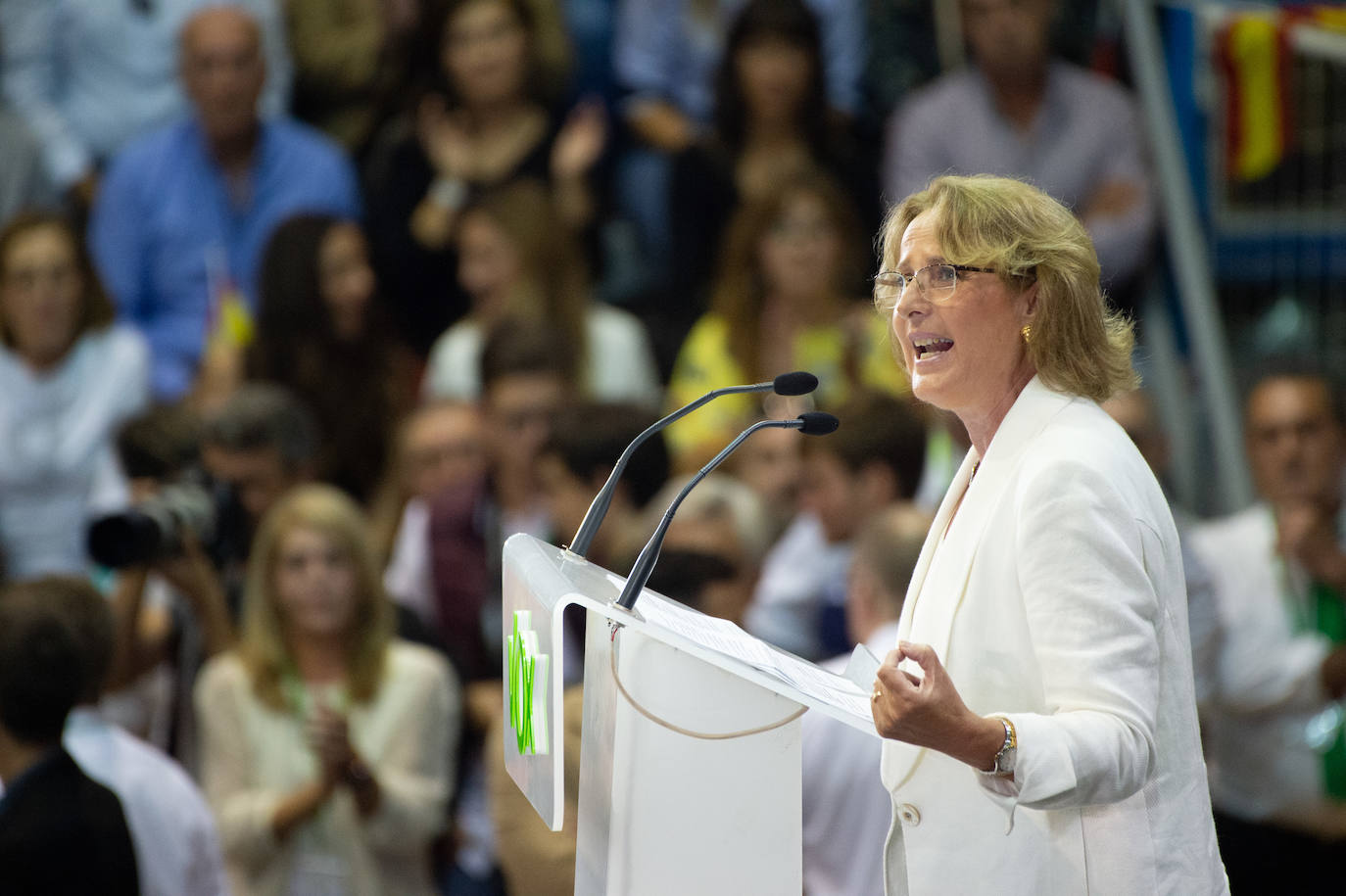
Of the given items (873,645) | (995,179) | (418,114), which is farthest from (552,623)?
(418,114)

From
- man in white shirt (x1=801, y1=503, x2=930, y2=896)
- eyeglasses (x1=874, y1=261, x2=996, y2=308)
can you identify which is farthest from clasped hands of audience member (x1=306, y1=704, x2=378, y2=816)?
eyeglasses (x1=874, y1=261, x2=996, y2=308)

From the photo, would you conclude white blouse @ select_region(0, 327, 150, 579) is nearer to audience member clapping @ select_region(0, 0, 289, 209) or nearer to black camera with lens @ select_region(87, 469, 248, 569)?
black camera with lens @ select_region(87, 469, 248, 569)

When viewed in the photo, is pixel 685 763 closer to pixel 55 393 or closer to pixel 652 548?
pixel 652 548

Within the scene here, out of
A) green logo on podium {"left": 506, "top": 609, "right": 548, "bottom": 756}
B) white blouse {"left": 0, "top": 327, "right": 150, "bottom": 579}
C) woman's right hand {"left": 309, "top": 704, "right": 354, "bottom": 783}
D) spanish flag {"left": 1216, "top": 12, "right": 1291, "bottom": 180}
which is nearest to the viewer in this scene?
green logo on podium {"left": 506, "top": 609, "right": 548, "bottom": 756}

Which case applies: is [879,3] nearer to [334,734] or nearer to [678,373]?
[678,373]

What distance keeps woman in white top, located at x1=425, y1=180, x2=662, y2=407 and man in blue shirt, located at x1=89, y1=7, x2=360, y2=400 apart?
54 cm

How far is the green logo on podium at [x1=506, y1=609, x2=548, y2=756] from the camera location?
1870 mm

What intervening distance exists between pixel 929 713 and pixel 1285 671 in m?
3.06

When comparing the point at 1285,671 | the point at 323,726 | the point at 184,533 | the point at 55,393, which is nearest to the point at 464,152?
the point at 55,393

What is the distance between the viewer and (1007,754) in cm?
174

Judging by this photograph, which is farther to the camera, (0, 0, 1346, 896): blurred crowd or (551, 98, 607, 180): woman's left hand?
(551, 98, 607, 180): woman's left hand

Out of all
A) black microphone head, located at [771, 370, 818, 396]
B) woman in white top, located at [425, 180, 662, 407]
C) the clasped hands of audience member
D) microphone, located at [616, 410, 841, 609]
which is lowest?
the clasped hands of audience member

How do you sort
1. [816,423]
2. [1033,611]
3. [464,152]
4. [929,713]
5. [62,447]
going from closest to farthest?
[929,713], [1033,611], [816,423], [62,447], [464,152]

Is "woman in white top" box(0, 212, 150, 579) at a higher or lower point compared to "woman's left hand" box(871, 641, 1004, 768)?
higher
